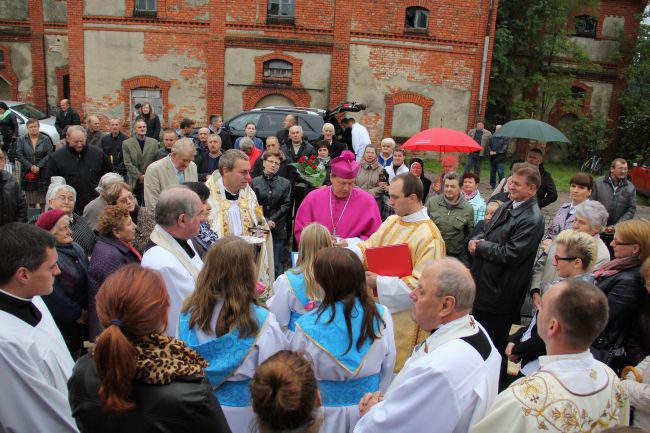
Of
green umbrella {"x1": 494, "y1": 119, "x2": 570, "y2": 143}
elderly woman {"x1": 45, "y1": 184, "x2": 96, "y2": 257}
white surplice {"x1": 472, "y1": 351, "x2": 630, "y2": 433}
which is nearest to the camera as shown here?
white surplice {"x1": 472, "y1": 351, "x2": 630, "y2": 433}

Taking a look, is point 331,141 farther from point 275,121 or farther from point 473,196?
point 275,121

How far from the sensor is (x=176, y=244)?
380 centimetres

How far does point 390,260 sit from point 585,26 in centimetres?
2175

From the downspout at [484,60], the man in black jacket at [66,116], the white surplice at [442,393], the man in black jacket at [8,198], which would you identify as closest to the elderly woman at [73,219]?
the man in black jacket at [8,198]

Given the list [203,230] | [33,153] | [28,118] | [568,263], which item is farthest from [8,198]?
[28,118]

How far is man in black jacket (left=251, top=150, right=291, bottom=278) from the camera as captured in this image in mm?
7324

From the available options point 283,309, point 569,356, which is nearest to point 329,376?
point 283,309

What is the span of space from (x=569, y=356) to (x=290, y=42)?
17302mm

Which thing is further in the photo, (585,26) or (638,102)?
(585,26)

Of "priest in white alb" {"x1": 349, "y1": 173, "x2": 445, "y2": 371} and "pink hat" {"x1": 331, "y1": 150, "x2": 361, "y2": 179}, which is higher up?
"pink hat" {"x1": 331, "y1": 150, "x2": 361, "y2": 179}

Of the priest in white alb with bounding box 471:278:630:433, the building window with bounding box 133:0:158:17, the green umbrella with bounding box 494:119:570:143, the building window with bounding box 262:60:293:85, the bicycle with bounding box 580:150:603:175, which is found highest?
the building window with bounding box 133:0:158:17

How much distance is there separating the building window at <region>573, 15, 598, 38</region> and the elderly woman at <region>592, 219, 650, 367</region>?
68.6 ft

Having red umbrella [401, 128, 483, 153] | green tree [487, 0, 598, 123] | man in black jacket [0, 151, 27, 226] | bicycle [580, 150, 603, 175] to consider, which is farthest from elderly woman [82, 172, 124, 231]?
bicycle [580, 150, 603, 175]

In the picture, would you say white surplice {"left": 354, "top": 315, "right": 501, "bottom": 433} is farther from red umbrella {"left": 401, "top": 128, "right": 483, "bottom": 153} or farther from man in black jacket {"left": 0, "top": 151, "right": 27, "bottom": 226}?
red umbrella {"left": 401, "top": 128, "right": 483, "bottom": 153}
